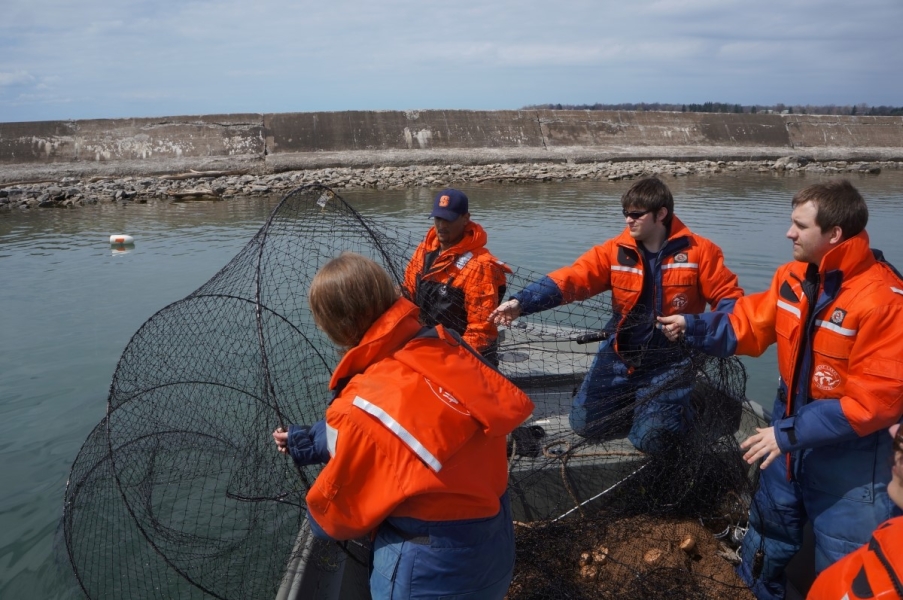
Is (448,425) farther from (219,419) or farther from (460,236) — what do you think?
(219,419)

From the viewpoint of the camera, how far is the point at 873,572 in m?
1.56

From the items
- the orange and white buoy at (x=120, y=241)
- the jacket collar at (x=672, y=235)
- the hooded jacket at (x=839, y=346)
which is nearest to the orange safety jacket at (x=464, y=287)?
the jacket collar at (x=672, y=235)

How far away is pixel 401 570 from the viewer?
1953 millimetres

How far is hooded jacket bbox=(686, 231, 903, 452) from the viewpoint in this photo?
92.0 inches

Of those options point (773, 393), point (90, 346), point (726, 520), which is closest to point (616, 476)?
point (726, 520)

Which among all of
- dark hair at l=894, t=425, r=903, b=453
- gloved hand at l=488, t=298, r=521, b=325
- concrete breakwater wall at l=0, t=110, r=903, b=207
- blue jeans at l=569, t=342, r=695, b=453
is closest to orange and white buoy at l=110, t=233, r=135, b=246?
concrete breakwater wall at l=0, t=110, r=903, b=207

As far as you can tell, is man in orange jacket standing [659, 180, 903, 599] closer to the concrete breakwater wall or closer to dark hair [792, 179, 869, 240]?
dark hair [792, 179, 869, 240]

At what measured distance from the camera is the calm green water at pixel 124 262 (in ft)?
16.9

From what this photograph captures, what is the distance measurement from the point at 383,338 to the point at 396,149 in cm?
2435

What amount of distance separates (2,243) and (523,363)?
43.4 feet

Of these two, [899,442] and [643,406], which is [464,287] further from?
[899,442]

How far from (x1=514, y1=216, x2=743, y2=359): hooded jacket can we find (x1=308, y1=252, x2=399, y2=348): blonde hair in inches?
79.5

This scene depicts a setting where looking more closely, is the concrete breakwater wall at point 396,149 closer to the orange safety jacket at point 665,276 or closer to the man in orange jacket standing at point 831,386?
the orange safety jacket at point 665,276

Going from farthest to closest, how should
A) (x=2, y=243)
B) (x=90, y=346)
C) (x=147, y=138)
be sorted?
(x=147, y=138) → (x=2, y=243) → (x=90, y=346)
